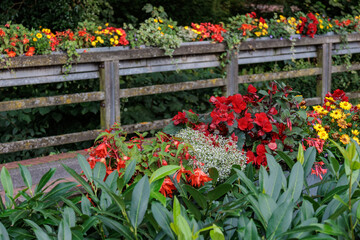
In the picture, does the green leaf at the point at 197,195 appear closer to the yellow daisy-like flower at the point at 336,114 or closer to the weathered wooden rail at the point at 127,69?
the yellow daisy-like flower at the point at 336,114

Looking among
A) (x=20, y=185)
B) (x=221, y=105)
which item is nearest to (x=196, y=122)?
(x=221, y=105)

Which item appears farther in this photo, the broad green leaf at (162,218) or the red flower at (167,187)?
the red flower at (167,187)

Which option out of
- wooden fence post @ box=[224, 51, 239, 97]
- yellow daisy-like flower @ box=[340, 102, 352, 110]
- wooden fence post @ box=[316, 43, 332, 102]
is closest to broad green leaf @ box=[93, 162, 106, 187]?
Result: yellow daisy-like flower @ box=[340, 102, 352, 110]

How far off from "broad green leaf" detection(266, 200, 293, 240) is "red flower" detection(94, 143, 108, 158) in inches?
45.9

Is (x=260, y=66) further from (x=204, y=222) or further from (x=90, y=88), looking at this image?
(x=204, y=222)

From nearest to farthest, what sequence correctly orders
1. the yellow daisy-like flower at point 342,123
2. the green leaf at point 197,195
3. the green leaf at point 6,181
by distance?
the green leaf at point 197,195 → the green leaf at point 6,181 → the yellow daisy-like flower at point 342,123

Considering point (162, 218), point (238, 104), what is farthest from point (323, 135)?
point (162, 218)

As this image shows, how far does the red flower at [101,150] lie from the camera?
265cm

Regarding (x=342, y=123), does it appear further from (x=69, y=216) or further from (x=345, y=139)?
(x=69, y=216)

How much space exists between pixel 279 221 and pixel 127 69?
4187 millimetres

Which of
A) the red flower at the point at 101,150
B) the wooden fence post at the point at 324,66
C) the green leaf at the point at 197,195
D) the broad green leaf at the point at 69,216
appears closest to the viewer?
the broad green leaf at the point at 69,216

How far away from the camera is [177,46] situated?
598 centimetres

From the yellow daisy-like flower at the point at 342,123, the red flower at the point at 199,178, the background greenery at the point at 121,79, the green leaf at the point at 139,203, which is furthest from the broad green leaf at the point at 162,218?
the background greenery at the point at 121,79

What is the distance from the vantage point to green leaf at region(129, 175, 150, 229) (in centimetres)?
175
